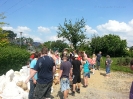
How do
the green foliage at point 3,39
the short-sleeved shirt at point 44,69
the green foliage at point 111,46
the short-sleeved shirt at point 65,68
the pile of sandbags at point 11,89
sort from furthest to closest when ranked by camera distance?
1. the green foliage at point 111,46
2. the green foliage at point 3,39
3. the short-sleeved shirt at point 65,68
4. the pile of sandbags at point 11,89
5. the short-sleeved shirt at point 44,69

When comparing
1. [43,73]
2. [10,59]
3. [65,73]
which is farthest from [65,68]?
[10,59]

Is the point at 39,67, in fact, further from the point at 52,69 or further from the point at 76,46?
the point at 76,46

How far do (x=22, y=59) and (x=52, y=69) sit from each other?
8.20 m

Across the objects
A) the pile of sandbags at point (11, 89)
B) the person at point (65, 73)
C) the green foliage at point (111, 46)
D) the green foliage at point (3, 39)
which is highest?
the green foliage at point (111, 46)

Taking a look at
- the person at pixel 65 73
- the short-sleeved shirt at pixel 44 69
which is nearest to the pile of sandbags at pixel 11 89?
the person at pixel 65 73

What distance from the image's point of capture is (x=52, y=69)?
593 centimetres

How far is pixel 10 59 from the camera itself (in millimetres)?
12094

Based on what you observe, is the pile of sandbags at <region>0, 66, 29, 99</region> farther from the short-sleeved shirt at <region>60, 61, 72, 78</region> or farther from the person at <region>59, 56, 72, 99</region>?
the short-sleeved shirt at <region>60, 61, 72, 78</region>

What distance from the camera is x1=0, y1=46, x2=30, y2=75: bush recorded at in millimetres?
11402

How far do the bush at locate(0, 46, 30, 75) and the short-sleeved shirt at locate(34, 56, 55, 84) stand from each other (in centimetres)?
594

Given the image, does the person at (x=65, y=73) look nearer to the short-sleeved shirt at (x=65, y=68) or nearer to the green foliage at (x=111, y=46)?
the short-sleeved shirt at (x=65, y=68)

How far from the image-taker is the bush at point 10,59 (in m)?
11.4

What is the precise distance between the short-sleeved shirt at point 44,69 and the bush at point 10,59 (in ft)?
19.5

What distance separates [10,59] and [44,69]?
270 inches
